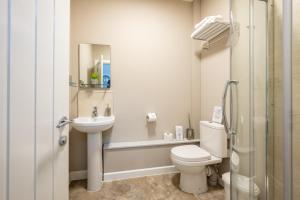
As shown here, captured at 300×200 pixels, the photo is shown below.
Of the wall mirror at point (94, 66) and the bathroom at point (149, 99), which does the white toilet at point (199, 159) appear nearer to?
the bathroom at point (149, 99)

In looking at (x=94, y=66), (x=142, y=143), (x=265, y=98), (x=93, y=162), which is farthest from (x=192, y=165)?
(x=94, y=66)

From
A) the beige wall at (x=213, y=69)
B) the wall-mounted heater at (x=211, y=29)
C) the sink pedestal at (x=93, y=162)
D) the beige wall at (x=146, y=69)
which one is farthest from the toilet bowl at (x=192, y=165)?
the wall-mounted heater at (x=211, y=29)

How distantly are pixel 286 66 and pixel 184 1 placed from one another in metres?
2.14

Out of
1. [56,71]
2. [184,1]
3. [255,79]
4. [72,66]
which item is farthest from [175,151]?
[184,1]

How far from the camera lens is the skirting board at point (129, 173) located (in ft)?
7.37

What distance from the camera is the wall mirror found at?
2.30 m

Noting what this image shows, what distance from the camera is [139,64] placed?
2484 millimetres

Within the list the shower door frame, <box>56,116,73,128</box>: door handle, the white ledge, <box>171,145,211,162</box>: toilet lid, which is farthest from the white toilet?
<box>56,116,73,128</box>: door handle

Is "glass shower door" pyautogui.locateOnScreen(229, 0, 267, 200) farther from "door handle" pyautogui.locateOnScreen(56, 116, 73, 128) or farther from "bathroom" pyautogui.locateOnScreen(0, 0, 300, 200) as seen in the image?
"door handle" pyautogui.locateOnScreen(56, 116, 73, 128)

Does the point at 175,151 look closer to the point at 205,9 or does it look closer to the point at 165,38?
the point at 165,38

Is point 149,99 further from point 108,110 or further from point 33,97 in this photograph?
point 33,97

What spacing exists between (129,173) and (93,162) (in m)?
0.53

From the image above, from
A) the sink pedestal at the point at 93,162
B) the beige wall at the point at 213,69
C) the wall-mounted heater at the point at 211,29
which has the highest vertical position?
the wall-mounted heater at the point at 211,29

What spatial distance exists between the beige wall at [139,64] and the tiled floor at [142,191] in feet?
1.43
